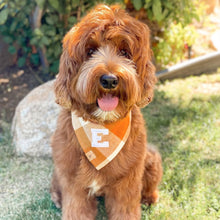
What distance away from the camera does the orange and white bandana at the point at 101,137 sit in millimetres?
2592

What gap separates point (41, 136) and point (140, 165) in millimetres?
1767

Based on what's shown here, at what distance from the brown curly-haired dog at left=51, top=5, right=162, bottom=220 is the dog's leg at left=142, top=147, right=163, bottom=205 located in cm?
5

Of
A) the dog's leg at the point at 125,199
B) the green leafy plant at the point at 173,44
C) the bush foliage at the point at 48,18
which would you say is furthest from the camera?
the green leafy plant at the point at 173,44

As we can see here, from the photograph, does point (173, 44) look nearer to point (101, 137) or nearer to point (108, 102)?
point (101, 137)

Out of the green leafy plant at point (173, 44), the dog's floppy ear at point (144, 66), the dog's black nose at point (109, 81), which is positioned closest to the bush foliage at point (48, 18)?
the green leafy plant at point (173, 44)

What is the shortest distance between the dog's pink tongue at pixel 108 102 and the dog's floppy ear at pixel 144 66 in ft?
0.83

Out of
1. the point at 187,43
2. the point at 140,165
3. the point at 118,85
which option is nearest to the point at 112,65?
the point at 118,85

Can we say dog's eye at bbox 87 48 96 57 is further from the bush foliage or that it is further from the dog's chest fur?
the bush foliage

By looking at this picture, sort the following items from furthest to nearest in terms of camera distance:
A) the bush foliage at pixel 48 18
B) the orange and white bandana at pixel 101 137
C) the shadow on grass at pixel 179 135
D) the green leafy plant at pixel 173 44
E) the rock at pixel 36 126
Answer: the green leafy plant at pixel 173 44 → the bush foliage at pixel 48 18 → the rock at pixel 36 126 → the shadow on grass at pixel 179 135 → the orange and white bandana at pixel 101 137

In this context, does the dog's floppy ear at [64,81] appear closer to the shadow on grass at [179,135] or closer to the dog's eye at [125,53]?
the dog's eye at [125,53]

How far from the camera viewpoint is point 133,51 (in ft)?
7.48

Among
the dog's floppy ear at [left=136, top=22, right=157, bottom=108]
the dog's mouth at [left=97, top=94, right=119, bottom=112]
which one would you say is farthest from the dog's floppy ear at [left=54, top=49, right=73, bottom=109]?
the dog's floppy ear at [left=136, top=22, right=157, bottom=108]

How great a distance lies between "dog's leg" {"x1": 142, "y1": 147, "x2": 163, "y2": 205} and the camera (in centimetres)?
315

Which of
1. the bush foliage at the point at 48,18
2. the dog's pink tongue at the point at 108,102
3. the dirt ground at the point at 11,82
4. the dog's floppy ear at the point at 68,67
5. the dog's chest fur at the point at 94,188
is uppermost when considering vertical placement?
the dog's floppy ear at the point at 68,67
